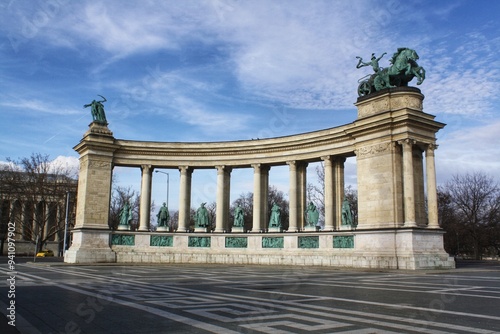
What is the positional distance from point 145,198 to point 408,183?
2517 centimetres

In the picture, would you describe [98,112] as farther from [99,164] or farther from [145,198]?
[145,198]

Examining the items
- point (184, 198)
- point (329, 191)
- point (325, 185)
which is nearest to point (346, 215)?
point (329, 191)

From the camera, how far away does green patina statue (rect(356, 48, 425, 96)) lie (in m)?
37.9

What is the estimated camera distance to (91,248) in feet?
140

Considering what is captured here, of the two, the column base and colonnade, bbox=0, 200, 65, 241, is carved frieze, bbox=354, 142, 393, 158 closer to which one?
the column base

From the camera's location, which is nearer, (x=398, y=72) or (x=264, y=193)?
(x=398, y=72)

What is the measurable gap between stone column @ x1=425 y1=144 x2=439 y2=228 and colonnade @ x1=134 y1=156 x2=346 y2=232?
849 cm

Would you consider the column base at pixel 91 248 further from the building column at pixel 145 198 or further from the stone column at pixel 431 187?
the stone column at pixel 431 187

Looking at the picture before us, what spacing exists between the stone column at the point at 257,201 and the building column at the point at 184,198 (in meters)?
6.97

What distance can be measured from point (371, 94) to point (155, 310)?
3058cm

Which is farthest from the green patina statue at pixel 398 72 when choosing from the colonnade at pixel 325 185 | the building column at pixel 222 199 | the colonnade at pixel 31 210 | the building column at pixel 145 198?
the colonnade at pixel 31 210

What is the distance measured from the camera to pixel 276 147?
1773 inches

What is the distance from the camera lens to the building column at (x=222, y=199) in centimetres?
4662

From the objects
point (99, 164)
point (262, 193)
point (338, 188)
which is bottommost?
point (262, 193)
